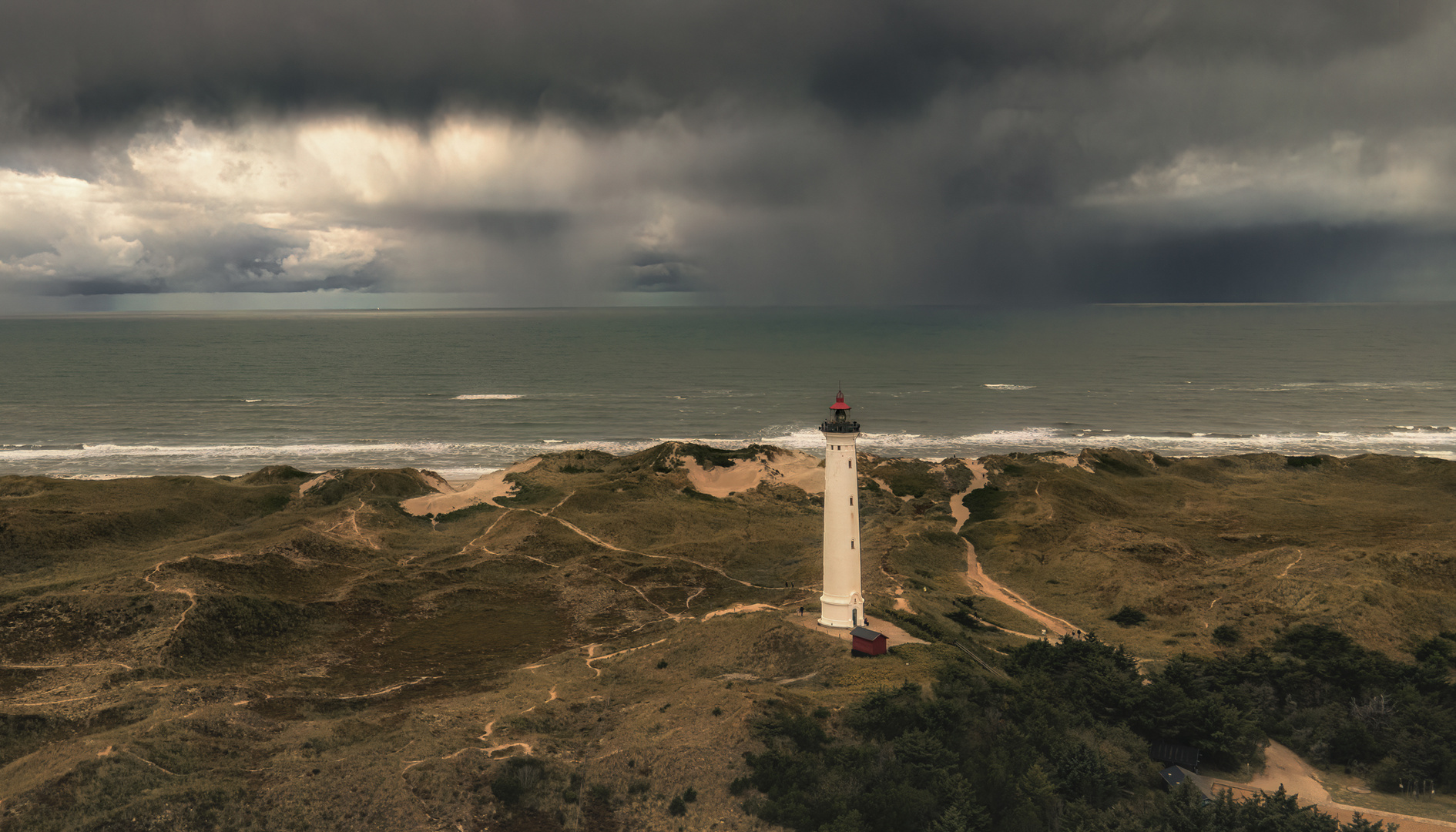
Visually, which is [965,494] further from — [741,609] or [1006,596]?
[741,609]

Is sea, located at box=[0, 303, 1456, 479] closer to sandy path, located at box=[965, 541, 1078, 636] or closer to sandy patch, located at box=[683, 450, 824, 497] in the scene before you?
sandy patch, located at box=[683, 450, 824, 497]

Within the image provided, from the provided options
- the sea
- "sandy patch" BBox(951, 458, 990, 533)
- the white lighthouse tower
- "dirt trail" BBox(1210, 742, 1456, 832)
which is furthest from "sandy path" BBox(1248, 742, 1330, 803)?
the sea

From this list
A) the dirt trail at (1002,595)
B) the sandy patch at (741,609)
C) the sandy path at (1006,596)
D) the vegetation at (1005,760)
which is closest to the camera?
the vegetation at (1005,760)

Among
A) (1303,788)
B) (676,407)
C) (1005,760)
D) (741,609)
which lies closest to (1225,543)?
(1303,788)

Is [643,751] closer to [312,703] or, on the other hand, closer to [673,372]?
[312,703]

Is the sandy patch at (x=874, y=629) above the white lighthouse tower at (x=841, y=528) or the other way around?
the other way around

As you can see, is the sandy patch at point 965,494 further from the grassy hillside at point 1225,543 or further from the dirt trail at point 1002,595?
the grassy hillside at point 1225,543

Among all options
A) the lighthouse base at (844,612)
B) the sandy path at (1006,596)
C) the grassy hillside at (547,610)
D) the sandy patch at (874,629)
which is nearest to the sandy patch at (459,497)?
the grassy hillside at (547,610)
